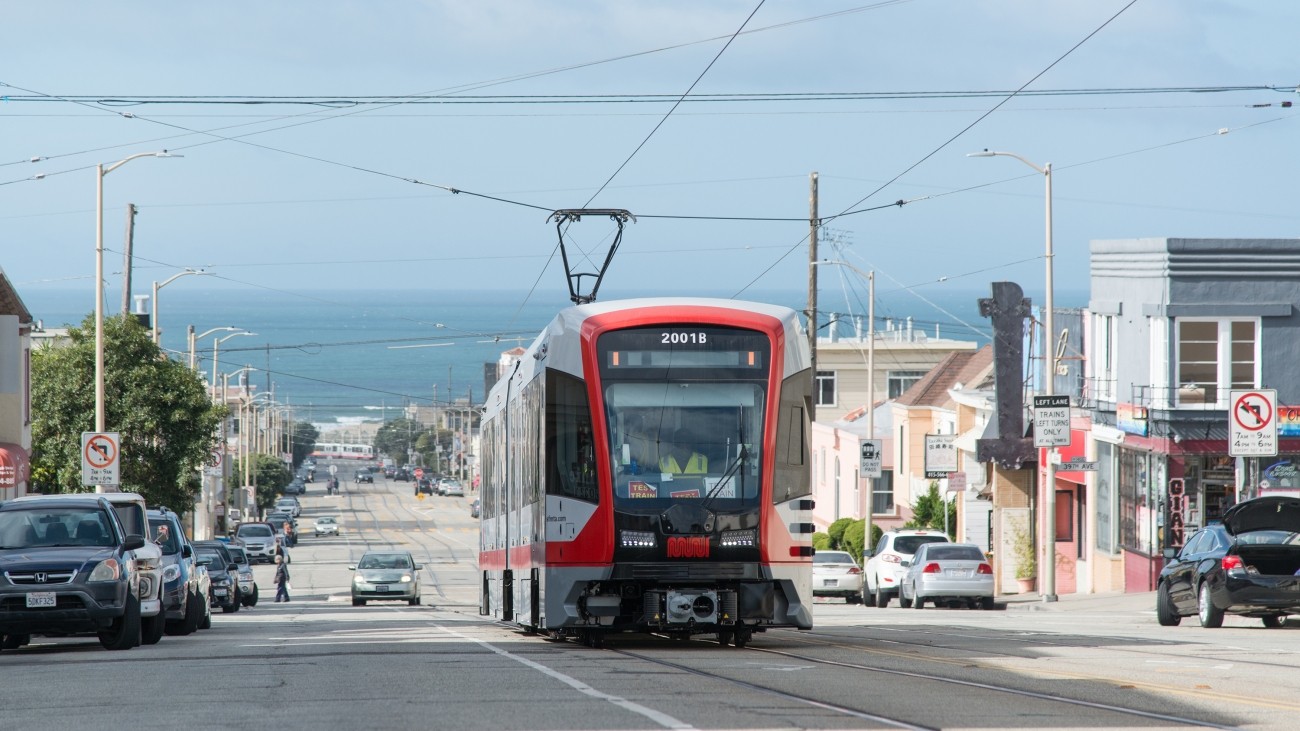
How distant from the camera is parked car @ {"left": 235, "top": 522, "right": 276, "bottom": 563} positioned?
67.2 meters

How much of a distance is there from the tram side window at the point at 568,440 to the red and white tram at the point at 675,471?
0.01m

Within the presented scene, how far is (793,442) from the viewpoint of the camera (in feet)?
55.6

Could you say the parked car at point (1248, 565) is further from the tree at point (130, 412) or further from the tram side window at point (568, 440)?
the tree at point (130, 412)

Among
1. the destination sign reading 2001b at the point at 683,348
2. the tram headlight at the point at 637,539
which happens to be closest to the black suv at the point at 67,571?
the tram headlight at the point at 637,539

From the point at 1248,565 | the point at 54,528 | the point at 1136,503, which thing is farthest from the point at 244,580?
the point at 1248,565

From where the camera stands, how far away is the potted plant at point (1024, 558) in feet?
151

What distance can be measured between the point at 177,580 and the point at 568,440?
8.81m

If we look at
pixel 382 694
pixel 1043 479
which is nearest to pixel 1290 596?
pixel 382 694

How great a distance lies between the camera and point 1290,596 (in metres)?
21.9

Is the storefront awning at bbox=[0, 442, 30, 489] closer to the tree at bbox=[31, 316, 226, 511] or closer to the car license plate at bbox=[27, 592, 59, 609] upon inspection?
the tree at bbox=[31, 316, 226, 511]

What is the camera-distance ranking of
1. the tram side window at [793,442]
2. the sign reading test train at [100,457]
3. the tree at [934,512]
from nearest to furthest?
the tram side window at [793,442], the sign reading test train at [100,457], the tree at [934,512]

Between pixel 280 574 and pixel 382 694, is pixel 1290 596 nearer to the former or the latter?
pixel 382 694

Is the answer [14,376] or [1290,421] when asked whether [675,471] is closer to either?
[1290,421]

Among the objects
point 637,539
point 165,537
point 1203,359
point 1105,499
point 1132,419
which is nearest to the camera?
point 637,539
